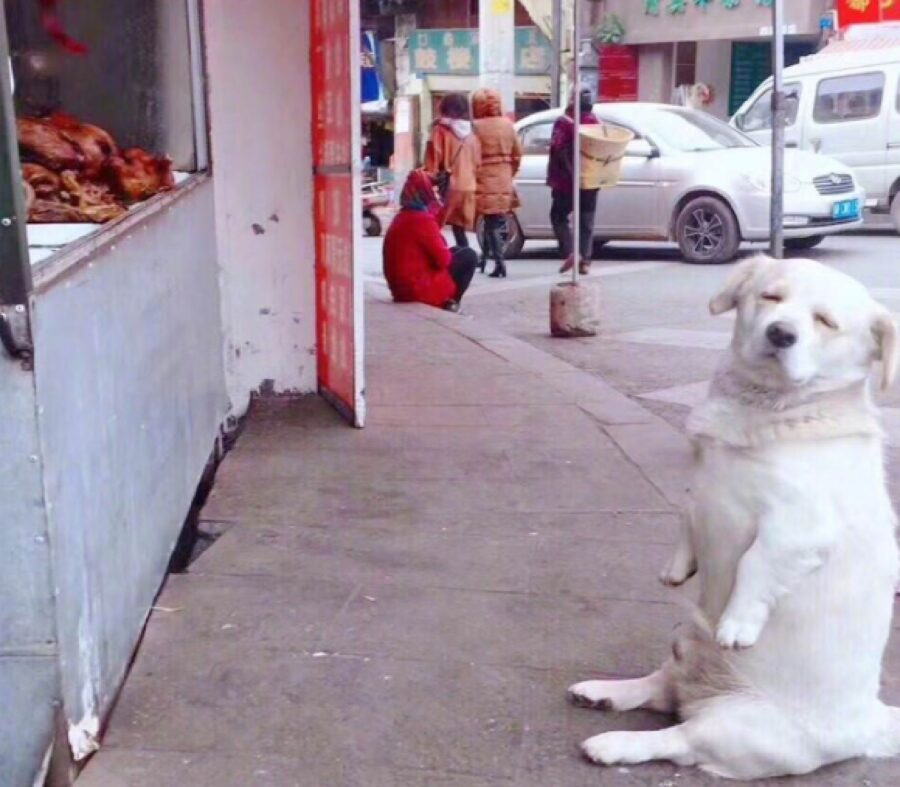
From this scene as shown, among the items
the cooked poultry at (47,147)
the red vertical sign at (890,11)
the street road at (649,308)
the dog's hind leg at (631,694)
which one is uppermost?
the red vertical sign at (890,11)

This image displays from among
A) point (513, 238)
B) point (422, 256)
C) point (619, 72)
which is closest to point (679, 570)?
point (422, 256)

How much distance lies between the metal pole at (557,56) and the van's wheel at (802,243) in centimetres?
754

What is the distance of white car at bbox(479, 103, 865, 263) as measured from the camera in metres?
13.5

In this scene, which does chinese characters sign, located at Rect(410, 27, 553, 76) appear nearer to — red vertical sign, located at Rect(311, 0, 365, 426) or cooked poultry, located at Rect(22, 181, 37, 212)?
red vertical sign, located at Rect(311, 0, 365, 426)

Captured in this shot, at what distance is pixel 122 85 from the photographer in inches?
201

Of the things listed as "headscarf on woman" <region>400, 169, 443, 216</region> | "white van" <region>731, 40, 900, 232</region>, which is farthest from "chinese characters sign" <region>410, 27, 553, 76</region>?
"headscarf on woman" <region>400, 169, 443, 216</region>

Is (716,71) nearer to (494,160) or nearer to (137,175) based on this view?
(494,160)

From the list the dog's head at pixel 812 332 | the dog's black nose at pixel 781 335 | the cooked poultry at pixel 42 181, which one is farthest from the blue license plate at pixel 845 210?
the dog's black nose at pixel 781 335

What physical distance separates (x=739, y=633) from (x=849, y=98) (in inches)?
588

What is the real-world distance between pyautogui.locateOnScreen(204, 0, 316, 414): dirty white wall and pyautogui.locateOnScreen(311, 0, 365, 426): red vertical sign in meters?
0.07

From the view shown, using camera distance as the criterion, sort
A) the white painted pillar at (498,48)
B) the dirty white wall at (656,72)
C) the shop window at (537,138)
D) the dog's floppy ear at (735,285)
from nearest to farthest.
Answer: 1. the dog's floppy ear at (735,285)
2. the shop window at (537,138)
3. the white painted pillar at (498,48)
4. the dirty white wall at (656,72)

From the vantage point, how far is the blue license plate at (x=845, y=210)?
45.0 ft

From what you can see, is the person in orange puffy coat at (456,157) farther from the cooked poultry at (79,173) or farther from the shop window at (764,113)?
the cooked poultry at (79,173)

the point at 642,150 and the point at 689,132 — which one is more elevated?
the point at 689,132
